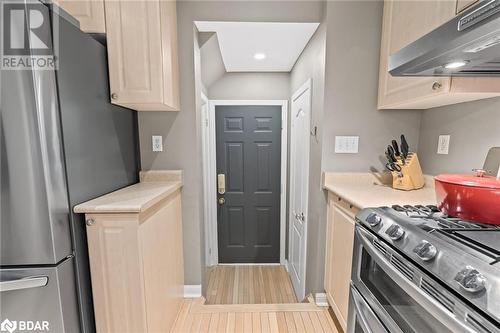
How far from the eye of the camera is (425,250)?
71cm

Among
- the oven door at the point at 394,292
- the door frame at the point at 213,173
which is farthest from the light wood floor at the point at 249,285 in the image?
the oven door at the point at 394,292

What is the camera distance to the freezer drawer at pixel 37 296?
928 mm

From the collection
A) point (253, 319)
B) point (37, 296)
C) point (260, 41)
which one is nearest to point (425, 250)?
point (253, 319)

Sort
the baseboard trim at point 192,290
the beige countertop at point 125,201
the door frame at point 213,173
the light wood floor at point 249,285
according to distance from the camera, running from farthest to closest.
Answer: the door frame at point 213,173, the light wood floor at point 249,285, the baseboard trim at point 192,290, the beige countertop at point 125,201

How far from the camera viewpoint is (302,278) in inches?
86.6

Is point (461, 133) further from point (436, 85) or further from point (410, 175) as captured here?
point (436, 85)

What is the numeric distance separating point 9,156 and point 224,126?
206 cm

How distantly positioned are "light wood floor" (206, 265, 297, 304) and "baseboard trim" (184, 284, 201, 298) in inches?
23.0

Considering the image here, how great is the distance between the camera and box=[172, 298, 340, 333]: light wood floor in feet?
5.11

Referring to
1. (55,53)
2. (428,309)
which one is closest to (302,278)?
(428,309)

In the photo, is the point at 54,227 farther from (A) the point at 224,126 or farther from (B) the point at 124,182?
(A) the point at 224,126

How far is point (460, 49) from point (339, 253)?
3.93 ft

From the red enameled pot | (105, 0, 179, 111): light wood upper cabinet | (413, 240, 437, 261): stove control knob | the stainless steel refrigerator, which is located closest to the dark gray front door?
(105, 0, 179, 111): light wood upper cabinet

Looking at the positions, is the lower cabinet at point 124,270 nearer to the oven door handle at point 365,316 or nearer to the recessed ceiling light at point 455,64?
the oven door handle at point 365,316
